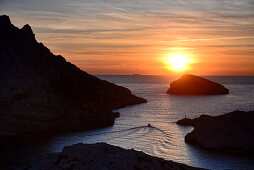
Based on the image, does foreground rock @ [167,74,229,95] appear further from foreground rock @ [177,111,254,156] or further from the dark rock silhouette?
foreground rock @ [177,111,254,156]

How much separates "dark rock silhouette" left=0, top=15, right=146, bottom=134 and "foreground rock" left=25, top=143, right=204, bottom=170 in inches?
1415

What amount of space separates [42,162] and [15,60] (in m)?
43.2

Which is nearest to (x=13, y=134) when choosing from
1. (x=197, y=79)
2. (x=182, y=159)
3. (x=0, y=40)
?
(x=0, y=40)

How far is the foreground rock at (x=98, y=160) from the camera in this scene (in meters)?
21.0

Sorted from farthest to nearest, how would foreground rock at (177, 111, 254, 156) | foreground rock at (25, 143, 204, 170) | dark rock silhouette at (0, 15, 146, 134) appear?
dark rock silhouette at (0, 15, 146, 134)
foreground rock at (177, 111, 254, 156)
foreground rock at (25, 143, 204, 170)

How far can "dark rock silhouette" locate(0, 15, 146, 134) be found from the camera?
56500 millimetres

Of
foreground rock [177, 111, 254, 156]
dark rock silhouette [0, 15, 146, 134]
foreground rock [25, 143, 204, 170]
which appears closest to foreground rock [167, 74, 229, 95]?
dark rock silhouette [0, 15, 146, 134]

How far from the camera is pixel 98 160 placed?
21234mm

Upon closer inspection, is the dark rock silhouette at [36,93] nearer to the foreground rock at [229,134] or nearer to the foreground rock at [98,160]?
the foreground rock at [229,134]

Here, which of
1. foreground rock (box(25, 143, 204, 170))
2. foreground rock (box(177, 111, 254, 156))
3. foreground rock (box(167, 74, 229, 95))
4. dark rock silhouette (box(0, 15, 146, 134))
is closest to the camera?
foreground rock (box(25, 143, 204, 170))

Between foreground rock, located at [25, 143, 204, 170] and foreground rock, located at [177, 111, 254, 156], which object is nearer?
foreground rock, located at [25, 143, 204, 170]

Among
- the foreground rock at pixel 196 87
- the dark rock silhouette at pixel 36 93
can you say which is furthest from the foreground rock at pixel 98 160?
the foreground rock at pixel 196 87

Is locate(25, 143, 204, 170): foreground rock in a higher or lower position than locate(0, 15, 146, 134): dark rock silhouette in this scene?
lower

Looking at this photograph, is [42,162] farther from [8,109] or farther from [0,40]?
[0,40]
